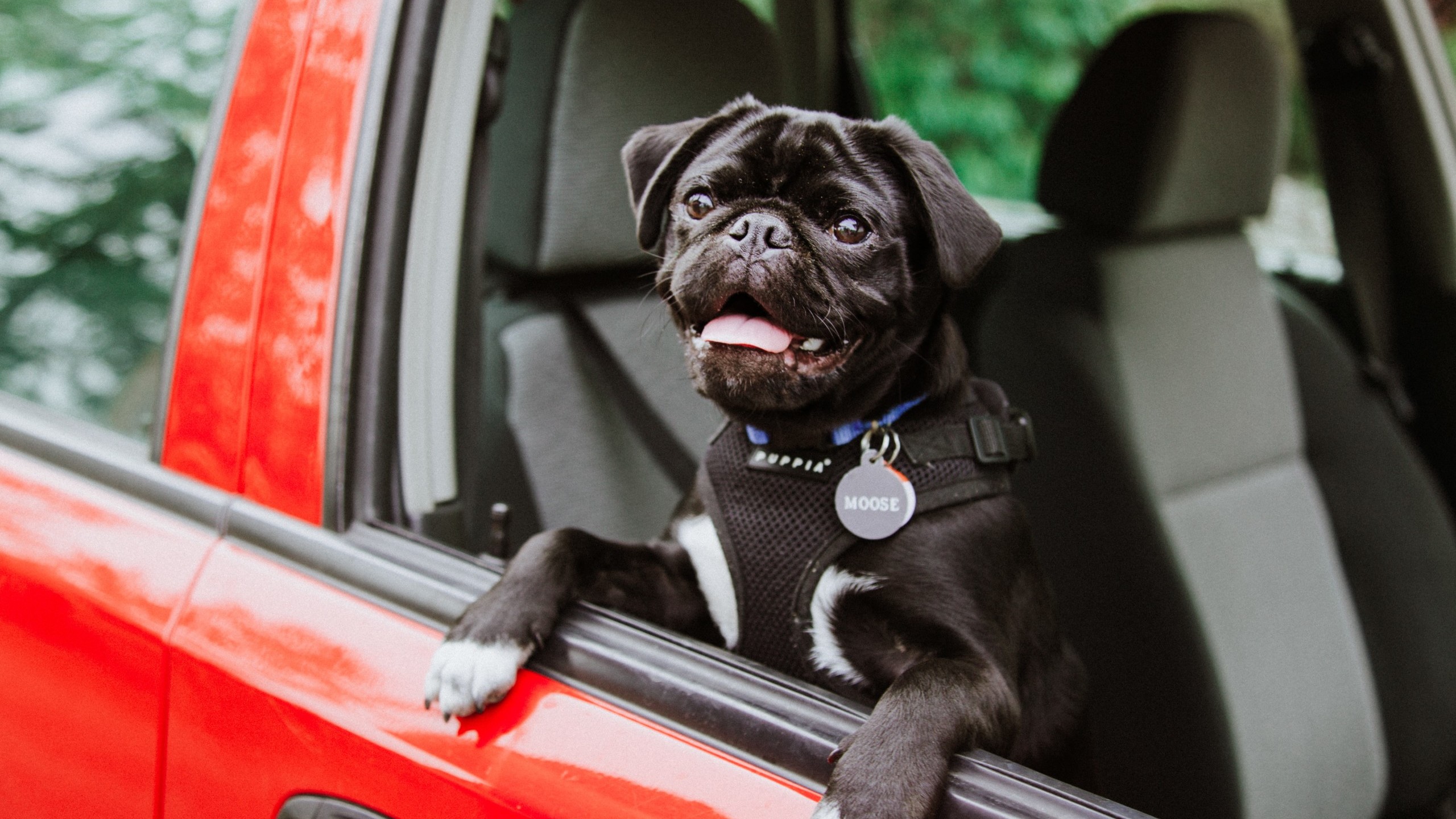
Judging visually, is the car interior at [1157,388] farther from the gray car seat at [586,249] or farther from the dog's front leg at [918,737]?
the dog's front leg at [918,737]

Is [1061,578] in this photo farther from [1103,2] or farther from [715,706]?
[1103,2]

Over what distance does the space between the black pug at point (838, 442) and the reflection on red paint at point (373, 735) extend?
0.45ft

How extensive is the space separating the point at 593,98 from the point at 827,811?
1.44 m

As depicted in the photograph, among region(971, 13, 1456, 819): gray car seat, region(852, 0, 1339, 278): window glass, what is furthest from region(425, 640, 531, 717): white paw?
region(852, 0, 1339, 278): window glass

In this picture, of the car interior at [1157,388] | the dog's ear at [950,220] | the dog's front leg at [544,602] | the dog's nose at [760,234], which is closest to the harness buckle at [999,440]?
the dog's ear at [950,220]

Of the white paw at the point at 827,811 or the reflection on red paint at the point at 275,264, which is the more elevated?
the reflection on red paint at the point at 275,264

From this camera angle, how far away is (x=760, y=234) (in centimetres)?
148

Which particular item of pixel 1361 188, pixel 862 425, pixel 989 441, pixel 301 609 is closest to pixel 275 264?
pixel 301 609

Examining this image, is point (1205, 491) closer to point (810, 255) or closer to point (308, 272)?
point (810, 255)

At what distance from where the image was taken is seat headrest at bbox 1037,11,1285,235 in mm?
2447

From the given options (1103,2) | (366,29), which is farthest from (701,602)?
(1103,2)

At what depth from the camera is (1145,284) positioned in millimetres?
2570

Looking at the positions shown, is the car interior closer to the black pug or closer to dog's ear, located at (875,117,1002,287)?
the black pug

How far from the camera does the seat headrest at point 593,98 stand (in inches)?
79.0
